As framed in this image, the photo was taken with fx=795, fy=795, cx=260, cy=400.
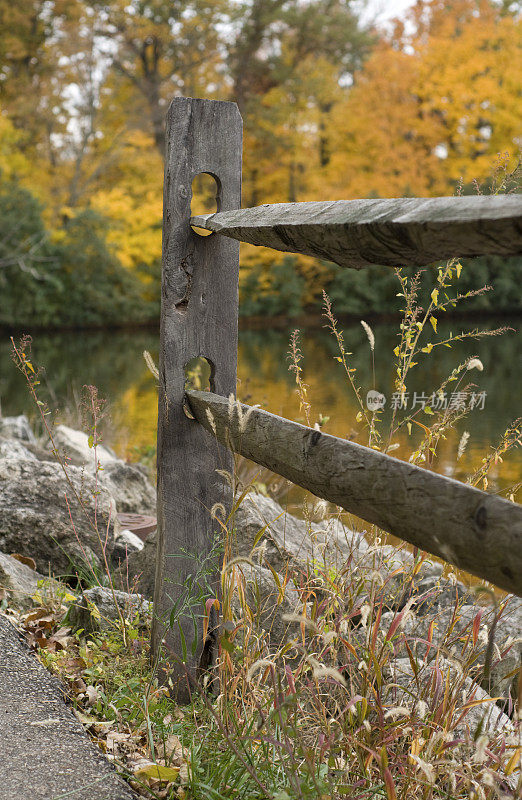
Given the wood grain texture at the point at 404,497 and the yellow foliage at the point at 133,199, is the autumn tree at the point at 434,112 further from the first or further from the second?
the wood grain texture at the point at 404,497

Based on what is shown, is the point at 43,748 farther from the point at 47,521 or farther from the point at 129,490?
the point at 129,490

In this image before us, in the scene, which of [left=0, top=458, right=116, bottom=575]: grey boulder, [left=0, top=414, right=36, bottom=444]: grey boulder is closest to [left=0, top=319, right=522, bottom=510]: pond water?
[left=0, top=414, right=36, bottom=444]: grey boulder

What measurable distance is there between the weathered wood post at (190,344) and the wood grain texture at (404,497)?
532 mm

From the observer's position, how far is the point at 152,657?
2.62 metres

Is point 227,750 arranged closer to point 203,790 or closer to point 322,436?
point 203,790

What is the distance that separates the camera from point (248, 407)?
215 cm

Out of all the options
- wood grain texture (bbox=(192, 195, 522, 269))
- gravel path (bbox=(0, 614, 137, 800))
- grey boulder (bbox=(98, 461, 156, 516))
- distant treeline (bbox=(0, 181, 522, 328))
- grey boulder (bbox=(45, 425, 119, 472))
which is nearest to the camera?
wood grain texture (bbox=(192, 195, 522, 269))

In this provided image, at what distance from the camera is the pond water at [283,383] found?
866 cm

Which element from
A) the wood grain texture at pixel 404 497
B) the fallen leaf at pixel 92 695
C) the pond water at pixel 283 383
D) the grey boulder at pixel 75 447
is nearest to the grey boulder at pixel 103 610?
the fallen leaf at pixel 92 695

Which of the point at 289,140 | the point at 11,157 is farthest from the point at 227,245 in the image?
the point at 289,140

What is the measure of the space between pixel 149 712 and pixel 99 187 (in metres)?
27.5

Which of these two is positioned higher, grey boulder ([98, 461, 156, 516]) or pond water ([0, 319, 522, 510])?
grey boulder ([98, 461, 156, 516])

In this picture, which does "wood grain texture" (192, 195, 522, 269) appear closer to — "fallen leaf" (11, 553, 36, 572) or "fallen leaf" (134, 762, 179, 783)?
"fallen leaf" (134, 762, 179, 783)

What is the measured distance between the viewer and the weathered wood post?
8.26 feet
